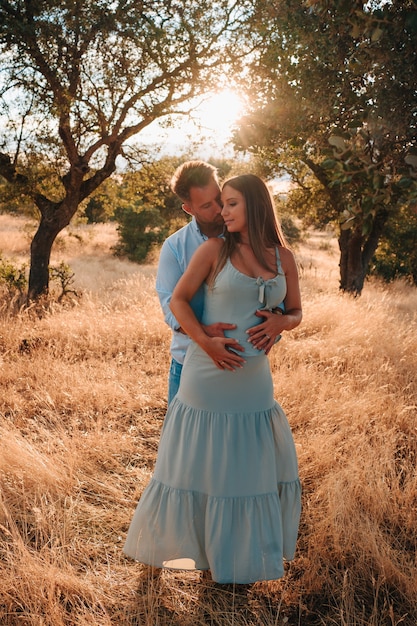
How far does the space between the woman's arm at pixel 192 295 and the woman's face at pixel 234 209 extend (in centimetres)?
11

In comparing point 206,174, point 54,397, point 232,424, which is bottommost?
point 54,397

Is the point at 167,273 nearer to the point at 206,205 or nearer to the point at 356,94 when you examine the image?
the point at 206,205

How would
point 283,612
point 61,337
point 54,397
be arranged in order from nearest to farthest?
point 283,612, point 54,397, point 61,337

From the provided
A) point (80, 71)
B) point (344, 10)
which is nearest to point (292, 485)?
point (344, 10)

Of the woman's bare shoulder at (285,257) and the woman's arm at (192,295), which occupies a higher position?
the woman's bare shoulder at (285,257)

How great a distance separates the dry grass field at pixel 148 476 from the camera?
9.58ft

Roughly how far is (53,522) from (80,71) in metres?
8.43

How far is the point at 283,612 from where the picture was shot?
Result: 117 inches

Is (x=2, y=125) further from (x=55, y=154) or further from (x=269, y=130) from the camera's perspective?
(x=269, y=130)

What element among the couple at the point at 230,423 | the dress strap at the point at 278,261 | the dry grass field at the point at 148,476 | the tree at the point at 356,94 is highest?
the tree at the point at 356,94

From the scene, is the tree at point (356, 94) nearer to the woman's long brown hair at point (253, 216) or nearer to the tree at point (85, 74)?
the woman's long brown hair at point (253, 216)

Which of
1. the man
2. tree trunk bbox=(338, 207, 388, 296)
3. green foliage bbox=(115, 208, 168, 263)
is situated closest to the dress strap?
the man

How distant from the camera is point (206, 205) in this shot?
325cm

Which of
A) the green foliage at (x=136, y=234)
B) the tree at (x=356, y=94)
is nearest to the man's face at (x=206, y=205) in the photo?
the tree at (x=356, y=94)
